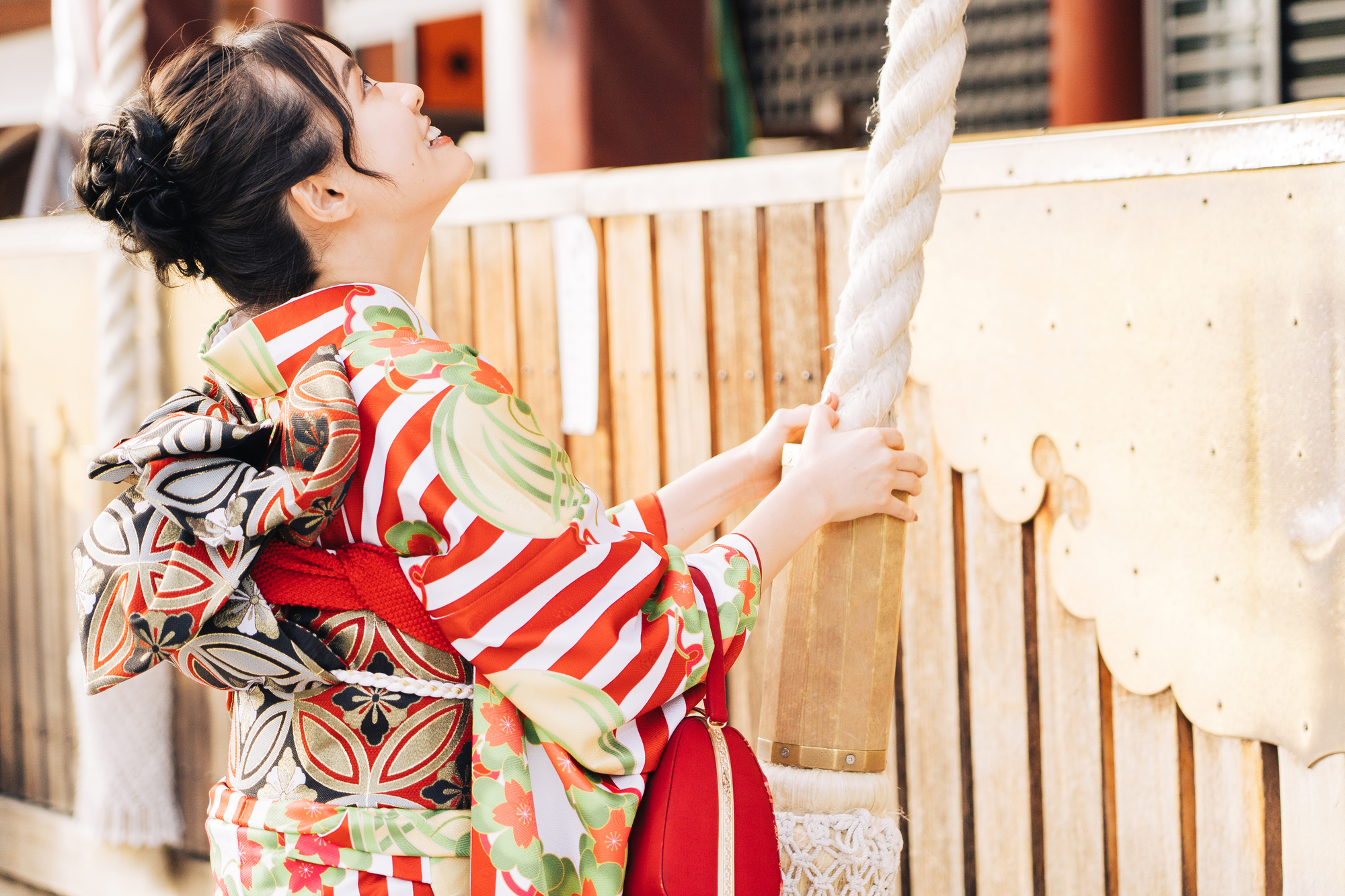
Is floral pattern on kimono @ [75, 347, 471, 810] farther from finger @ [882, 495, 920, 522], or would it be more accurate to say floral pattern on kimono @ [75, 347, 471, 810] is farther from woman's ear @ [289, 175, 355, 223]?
finger @ [882, 495, 920, 522]

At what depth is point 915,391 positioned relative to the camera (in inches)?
69.4

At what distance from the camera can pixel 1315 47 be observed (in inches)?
133

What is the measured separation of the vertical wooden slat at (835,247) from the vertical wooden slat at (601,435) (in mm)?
469

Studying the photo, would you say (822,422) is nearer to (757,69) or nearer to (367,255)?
(367,255)

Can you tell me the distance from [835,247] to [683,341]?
1.14 ft

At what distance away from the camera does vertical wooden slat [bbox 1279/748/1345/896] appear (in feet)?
4.57

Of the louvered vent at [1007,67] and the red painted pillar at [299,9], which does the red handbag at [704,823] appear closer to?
the red painted pillar at [299,9]

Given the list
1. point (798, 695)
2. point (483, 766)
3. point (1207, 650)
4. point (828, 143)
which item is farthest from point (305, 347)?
point (828, 143)

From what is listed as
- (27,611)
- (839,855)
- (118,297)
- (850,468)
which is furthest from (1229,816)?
(27,611)

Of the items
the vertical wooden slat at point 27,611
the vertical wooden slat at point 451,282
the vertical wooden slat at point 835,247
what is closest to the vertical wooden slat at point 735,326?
the vertical wooden slat at point 835,247

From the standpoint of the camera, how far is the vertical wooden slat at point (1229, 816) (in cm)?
146

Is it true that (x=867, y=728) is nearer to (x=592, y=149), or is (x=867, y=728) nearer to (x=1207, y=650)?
(x=1207, y=650)

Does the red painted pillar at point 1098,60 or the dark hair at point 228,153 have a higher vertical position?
the red painted pillar at point 1098,60

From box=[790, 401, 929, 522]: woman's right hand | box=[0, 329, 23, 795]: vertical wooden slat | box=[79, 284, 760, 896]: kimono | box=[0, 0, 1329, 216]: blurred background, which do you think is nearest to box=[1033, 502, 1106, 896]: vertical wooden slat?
box=[790, 401, 929, 522]: woman's right hand
